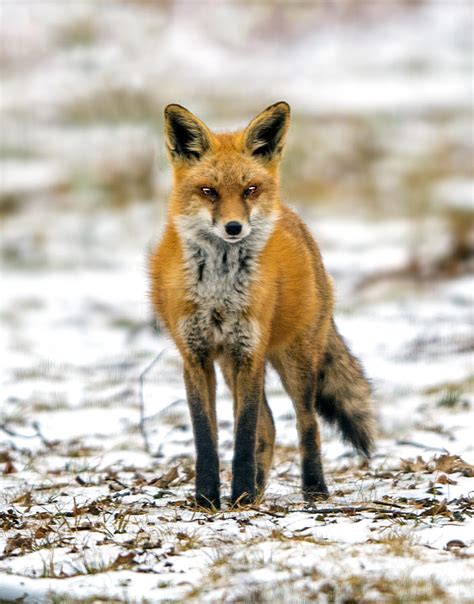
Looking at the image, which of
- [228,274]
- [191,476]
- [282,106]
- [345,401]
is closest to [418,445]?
[345,401]

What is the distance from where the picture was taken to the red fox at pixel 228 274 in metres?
4.66

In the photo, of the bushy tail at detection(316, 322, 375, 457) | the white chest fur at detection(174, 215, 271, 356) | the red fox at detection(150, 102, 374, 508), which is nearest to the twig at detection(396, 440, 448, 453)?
the bushy tail at detection(316, 322, 375, 457)

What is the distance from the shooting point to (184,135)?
15.8 ft

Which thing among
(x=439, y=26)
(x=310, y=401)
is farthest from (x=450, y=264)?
(x=439, y=26)

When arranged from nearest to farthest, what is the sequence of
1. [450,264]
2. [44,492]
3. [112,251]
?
1. [44,492]
2. [450,264]
3. [112,251]

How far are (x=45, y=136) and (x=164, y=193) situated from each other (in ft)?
12.2

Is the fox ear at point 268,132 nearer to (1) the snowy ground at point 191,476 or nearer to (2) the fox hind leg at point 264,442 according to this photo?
(1) the snowy ground at point 191,476

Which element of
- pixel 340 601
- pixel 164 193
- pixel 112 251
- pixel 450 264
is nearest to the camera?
pixel 340 601


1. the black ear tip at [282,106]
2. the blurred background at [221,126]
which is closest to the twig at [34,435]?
the blurred background at [221,126]

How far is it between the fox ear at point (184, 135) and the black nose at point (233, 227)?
522 mm

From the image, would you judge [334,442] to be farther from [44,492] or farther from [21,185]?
[21,185]

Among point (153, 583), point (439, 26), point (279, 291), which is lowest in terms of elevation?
point (153, 583)

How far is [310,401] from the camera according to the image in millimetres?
5246

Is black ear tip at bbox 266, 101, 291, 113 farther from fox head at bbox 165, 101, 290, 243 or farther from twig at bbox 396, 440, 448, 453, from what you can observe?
twig at bbox 396, 440, 448, 453
